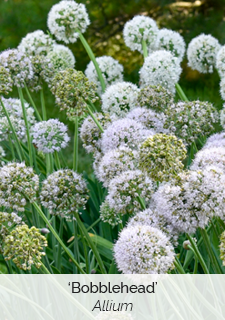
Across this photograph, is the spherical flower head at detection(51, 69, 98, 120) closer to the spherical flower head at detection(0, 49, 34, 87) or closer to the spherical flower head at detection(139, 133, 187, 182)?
the spherical flower head at detection(0, 49, 34, 87)

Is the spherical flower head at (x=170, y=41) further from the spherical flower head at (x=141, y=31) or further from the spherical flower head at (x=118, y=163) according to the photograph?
the spherical flower head at (x=118, y=163)

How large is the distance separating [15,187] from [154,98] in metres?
0.95

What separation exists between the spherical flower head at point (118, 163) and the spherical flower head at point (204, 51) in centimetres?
158

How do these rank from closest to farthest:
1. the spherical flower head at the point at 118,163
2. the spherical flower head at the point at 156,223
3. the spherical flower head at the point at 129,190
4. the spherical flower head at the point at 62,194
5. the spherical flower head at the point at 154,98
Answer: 1. the spherical flower head at the point at 156,223
2. the spherical flower head at the point at 129,190
3. the spherical flower head at the point at 118,163
4. the spherical flower head at the point at 62,194
5. the spherical flower head at the point at 154,98

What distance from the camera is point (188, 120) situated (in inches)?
92.4

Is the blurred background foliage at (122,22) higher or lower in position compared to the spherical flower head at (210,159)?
higher

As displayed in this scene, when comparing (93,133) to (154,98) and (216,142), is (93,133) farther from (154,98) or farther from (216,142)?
(216,142)

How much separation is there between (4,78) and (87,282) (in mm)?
1092

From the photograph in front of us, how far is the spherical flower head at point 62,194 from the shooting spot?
6.82 feet

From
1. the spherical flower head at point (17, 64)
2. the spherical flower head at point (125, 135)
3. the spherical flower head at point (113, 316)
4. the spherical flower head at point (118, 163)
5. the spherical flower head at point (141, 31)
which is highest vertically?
the spherical flower head at point (17, 64)

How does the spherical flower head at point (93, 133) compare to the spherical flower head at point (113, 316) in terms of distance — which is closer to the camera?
the spherical flower head at point (113, 316)

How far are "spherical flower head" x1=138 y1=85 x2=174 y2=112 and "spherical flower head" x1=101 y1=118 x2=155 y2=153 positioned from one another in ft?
0.99

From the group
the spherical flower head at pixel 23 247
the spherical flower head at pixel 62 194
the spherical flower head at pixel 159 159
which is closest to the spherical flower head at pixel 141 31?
the spherical flower head at pixel 62 194

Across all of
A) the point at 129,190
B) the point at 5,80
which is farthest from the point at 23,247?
the point at 5,80
